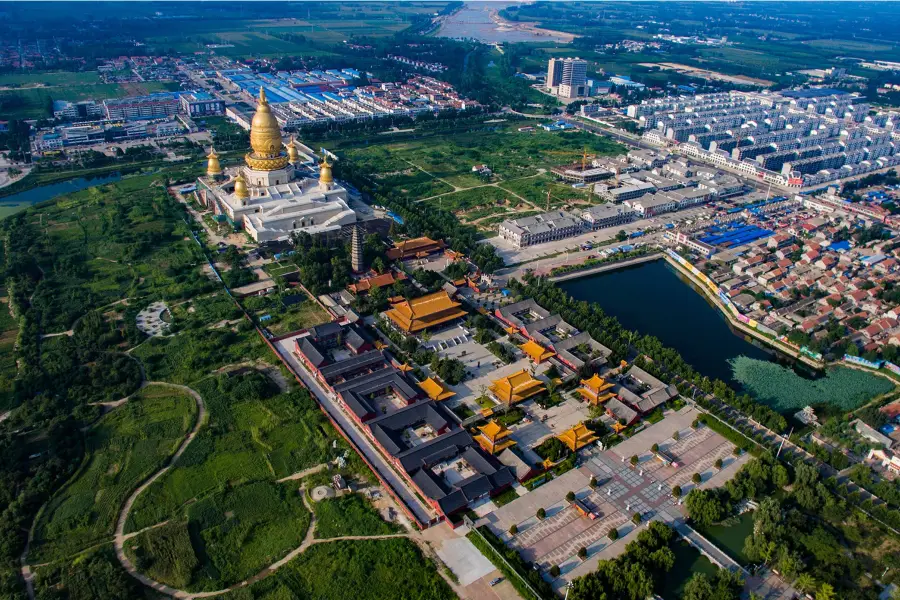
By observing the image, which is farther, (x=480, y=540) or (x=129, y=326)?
(x=129, y=326)

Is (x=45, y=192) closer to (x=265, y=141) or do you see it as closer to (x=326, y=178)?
(x=265, y=141)

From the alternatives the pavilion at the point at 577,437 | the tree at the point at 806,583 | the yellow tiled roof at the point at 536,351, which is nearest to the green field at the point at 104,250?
the yellow tiled roof at the point at 536,351

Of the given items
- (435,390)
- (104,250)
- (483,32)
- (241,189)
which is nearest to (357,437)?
(435,390)

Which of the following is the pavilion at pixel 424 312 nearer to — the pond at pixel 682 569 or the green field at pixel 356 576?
the green field at pixel 356 576

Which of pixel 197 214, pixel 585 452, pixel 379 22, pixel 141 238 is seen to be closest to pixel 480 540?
pixel 585 452

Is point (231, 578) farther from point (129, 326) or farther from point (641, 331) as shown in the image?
point (641, 331)
